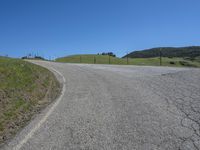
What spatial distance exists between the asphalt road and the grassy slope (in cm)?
48

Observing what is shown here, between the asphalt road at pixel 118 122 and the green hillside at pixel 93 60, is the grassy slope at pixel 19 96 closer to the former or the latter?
the asphalt road at pixel 118 122

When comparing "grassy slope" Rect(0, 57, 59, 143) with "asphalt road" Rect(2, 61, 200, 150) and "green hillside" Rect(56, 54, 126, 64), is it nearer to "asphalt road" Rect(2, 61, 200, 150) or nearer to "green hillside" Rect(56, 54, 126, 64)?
"asphalt road" Rect(2, 61, 200, 150)

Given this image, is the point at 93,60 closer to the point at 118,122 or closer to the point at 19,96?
the point at 19,96

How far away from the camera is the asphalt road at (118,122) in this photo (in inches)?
232

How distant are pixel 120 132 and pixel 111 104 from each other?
2.86 metres

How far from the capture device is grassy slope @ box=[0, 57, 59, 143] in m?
7.96

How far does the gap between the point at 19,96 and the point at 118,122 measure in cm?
510

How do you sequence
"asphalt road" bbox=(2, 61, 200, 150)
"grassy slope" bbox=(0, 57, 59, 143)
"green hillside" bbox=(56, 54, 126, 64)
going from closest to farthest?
"asphalt road" bbox=(2, 61, 200, 150) < "grassy slope" bbox=(0, 57, 59, 143) < "green hillside" bbox=(56, 54, 126, 64)

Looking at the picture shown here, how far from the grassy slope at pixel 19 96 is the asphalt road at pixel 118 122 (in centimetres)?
48

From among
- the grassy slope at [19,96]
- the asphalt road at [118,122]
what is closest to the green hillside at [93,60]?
the grassy slope at [19,96]

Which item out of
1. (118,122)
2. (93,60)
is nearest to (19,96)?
(118,122)

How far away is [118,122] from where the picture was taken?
24.0 ft

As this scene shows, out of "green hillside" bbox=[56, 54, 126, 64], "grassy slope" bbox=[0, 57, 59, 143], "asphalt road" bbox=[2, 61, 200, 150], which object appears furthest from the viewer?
"green hillside" bbox=[56, 54, 126, 64]

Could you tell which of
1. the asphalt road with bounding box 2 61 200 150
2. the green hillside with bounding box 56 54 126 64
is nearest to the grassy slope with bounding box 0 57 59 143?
the asphalt road with bounding box 2 61 200 150
